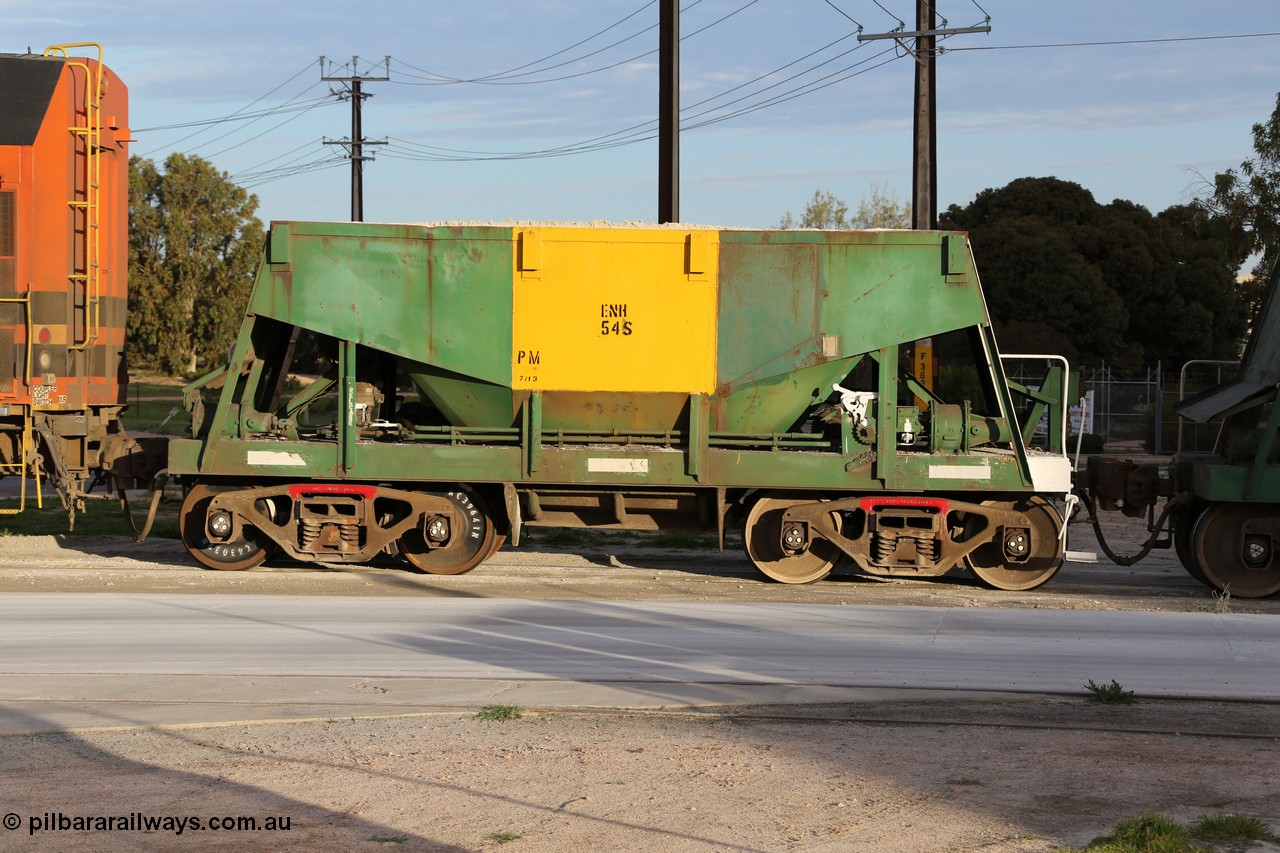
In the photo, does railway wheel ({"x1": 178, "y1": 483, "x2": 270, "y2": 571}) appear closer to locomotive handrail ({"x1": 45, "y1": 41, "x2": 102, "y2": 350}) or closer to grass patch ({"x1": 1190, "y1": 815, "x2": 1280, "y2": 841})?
locomotive handrail ({"x1": 45, "y1": 41, "x2": 102, "y2": 350})

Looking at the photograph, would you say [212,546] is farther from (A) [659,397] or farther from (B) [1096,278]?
(B) [1096,278]

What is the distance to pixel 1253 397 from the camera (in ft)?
38.8

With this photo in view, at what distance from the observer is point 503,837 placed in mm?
5434

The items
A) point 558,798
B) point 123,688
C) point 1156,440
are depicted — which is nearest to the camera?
point 558,798

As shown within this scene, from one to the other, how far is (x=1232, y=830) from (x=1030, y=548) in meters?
6.61

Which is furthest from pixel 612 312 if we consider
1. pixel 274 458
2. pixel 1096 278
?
pixel 1096 278

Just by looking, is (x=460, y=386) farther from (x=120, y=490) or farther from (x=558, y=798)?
(x=558, y=798)

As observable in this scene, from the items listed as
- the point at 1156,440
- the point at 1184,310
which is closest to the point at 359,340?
the point at 1156,440

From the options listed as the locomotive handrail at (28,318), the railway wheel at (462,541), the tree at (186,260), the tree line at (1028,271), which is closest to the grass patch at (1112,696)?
the railway wheel at (462,541)

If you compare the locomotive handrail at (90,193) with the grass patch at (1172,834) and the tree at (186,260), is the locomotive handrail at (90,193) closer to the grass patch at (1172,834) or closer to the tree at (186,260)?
the grass patch at (1172,834)

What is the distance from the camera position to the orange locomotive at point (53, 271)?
1251cm

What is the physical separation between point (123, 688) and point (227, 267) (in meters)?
43.5

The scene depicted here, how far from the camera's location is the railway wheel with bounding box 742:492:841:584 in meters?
12.1

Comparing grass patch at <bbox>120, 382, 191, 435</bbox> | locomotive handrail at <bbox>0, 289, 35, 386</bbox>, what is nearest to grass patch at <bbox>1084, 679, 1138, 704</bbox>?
locomotive handrail at <bbox>0, 289, 35, 386</bbox>
